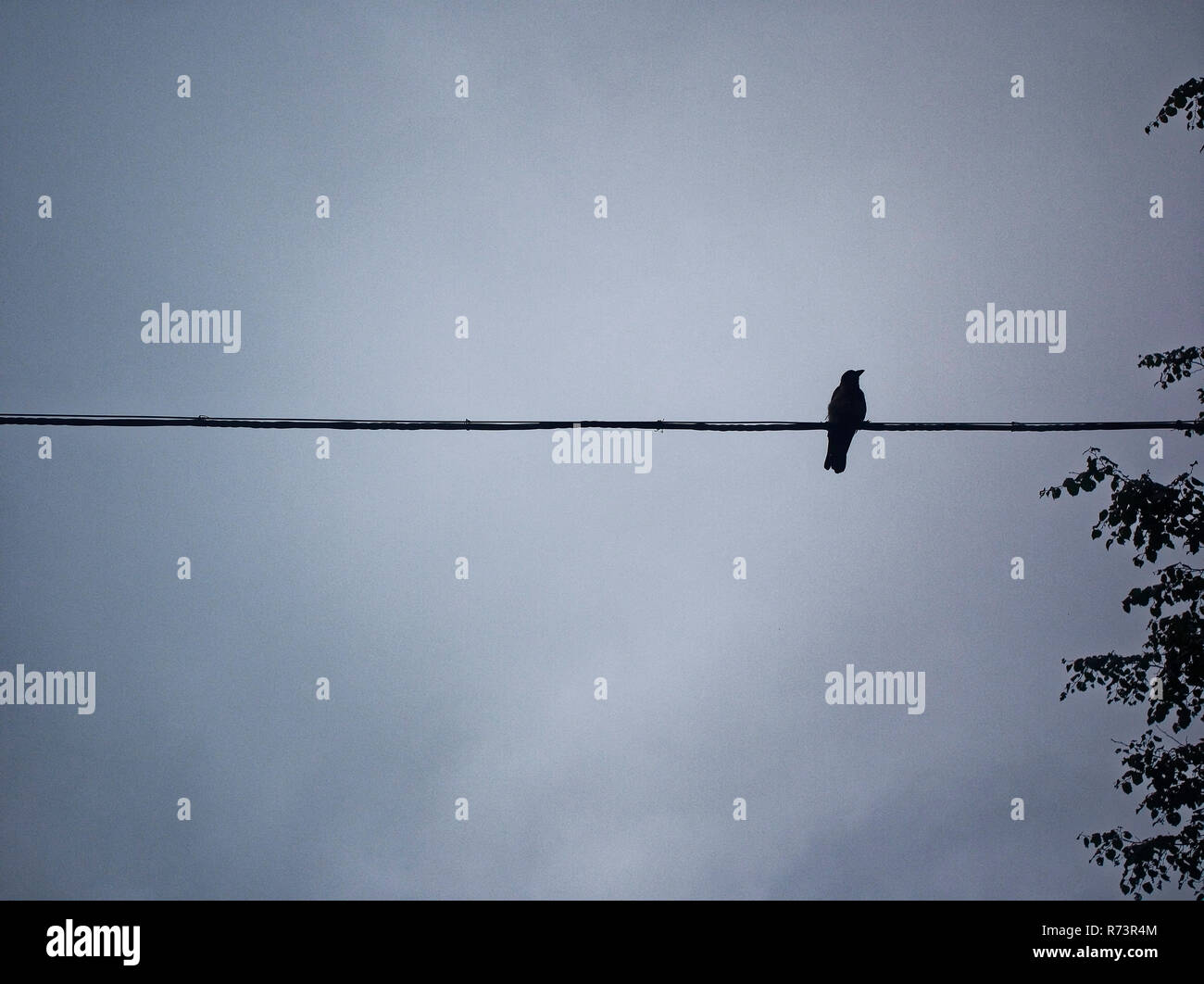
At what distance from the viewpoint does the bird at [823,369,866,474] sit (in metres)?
7.59

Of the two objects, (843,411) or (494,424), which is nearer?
A: (494,424)

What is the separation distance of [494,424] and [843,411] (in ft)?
17.0

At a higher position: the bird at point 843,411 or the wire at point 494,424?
the bird at point 843,411

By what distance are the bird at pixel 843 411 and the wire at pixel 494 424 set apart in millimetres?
2884

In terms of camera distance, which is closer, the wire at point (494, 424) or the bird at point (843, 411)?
the wire at point (494, 424)

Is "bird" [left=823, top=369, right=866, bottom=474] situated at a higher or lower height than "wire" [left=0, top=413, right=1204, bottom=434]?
higher

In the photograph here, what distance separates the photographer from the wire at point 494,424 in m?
3.98

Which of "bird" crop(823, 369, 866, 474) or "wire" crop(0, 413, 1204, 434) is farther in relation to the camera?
"bird" crop(823, 369, 866, 474)

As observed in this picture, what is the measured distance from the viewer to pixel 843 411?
8.16 metres

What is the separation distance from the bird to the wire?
2884 millimetres
